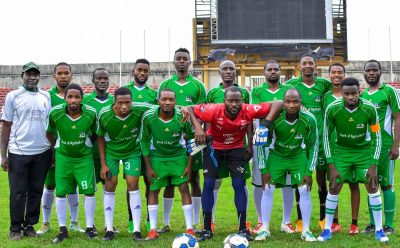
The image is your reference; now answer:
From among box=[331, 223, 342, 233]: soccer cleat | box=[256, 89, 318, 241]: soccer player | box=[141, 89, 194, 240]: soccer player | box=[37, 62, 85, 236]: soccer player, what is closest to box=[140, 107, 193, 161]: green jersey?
box=[141, 89, 194, 240]: soccer player

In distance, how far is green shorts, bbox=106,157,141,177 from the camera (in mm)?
6566

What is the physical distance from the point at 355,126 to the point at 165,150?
7.33 ft

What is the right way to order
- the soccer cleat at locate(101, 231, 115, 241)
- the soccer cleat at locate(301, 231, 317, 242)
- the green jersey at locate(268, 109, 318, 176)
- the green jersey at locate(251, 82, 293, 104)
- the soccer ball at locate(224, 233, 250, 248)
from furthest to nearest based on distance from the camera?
the green jersey at locate(251, 82, 293, 104) → the green jersey at locate(268, 109, 318, 176) → the soccer cleat at locate(101, 231, 115, 241) → the soccer cleat at locate(301, 231, 317, 242) → the soccer ball at locate(224, 233, 250, 248)

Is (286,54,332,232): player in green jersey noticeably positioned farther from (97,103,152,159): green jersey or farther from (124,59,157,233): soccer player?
(97,103,152,159): green jersey

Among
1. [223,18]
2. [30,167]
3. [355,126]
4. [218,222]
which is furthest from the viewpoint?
[223,18]

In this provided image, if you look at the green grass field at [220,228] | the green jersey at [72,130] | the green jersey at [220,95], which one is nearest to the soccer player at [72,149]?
the green jersey at [72,130]

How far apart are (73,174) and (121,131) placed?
76 centimetres

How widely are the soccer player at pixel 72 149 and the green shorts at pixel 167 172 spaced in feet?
2.50

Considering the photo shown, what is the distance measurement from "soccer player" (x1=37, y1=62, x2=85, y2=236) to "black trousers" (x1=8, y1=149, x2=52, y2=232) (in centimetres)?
25

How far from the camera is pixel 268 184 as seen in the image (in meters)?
6.61

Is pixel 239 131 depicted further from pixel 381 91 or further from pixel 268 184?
pixel 381 91

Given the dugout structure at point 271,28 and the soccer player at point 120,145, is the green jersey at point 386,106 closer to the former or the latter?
the soccer player at point 120,145

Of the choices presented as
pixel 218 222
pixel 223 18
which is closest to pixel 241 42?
pixel 223 18

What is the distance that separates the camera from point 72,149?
21.3ft
